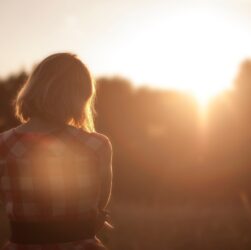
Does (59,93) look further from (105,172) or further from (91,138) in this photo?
(105,172)

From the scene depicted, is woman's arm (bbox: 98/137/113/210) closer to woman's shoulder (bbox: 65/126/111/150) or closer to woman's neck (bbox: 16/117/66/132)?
woman's shoulder (bbox: 65/126/111/150)

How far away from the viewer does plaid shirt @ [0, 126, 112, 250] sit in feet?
7.52

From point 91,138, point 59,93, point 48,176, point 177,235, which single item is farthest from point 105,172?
point 177,235

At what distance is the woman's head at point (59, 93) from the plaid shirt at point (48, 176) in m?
0.09

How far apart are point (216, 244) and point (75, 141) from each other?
623cm

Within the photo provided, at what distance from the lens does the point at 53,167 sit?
2307 mm

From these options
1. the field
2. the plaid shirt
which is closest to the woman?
the plaid shirt

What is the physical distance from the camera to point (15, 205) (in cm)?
231

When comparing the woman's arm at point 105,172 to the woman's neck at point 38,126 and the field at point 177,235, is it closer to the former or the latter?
the woman's neck at point 38,126

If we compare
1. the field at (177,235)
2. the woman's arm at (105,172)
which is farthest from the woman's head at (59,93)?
the field at (177,235)

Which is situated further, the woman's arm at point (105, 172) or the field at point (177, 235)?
the field at point (177, 235)

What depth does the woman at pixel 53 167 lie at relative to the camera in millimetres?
2293

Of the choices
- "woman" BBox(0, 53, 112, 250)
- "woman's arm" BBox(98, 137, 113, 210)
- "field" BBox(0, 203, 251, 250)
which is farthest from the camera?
"field" BBox(0, 203, 251, 250)

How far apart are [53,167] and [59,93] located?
1.14 feet
